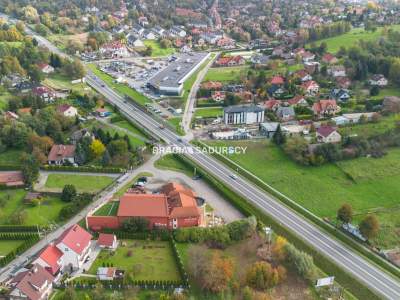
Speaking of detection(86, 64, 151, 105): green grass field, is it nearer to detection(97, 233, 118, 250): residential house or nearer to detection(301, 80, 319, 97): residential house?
detection(301, 80, 319, 97): residential house

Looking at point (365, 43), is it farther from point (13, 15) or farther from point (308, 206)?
point (13, 15)

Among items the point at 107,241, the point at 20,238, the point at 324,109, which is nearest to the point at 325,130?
the point at 324,109

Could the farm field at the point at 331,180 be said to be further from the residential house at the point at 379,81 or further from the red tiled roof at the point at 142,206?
the residential house at the point at 379,81

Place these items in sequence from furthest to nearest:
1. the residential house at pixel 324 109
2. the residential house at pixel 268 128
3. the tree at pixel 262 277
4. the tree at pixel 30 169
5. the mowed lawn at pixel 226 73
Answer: the mowed lawn at pixel 226 73, the residential house at pixel 324 109, the residential house at pixel 268 128, the tree at pixel 30 169, the tree at pixel 262 277

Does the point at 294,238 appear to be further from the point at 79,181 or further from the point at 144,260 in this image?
the point at 79,181

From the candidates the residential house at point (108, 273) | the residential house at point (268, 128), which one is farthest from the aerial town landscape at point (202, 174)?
the residential house at point (268, 128)

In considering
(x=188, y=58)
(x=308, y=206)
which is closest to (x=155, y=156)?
(x=308, y=206)

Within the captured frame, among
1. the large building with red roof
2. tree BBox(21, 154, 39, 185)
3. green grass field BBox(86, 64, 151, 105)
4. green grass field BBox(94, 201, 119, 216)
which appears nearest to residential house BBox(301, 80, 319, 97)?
green grass field BBox(86, 64, 151, 105)
